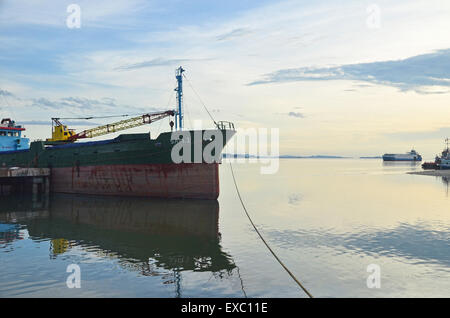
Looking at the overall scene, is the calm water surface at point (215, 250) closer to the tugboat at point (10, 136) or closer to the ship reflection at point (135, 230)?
the ship reflection at point (135, 230)

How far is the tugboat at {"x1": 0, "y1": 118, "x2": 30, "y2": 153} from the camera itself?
49000 millimetres

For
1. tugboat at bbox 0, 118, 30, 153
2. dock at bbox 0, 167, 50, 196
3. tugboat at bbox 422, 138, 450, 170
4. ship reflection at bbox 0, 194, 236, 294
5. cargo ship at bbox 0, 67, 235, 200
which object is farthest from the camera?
tugboat at bbox 422, 138, 450, 170

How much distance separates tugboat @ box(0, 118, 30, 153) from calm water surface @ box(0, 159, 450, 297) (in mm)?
21558

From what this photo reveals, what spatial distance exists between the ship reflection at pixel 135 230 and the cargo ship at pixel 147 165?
52.5 inches

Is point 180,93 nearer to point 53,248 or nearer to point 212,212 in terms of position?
point 212,212

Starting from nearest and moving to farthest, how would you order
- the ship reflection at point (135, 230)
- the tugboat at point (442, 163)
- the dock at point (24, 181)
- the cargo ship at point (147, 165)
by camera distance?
the ship reflection at point (135, 230) → the cargo ship at point (147, 165) → the dock at point (24, 181) → the tugboat at point (442, 163)

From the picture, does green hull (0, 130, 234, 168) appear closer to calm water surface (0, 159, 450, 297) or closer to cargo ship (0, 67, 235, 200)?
cargo ship (0, 67, 235, 200)

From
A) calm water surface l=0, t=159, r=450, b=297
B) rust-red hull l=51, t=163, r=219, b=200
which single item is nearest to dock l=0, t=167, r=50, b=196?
rust-red hull l=51, t=163, r=219, b=200

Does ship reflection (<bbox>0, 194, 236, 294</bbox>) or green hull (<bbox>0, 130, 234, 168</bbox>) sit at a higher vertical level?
green hull (<bbox>0, 130, 234, 168</bbox>)

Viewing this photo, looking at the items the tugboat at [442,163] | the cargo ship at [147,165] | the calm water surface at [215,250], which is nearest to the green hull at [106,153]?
the cargo ship at [147,165]

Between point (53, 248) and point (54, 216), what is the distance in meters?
11.2

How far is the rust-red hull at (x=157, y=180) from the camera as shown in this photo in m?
33.3

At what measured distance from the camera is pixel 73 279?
13.0 m
